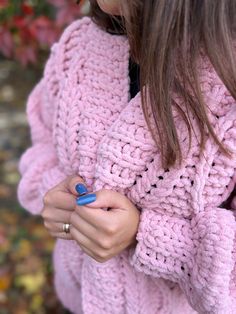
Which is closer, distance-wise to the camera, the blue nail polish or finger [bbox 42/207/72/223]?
the blue nail polish

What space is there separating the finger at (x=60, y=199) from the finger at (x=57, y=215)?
0.04 ft

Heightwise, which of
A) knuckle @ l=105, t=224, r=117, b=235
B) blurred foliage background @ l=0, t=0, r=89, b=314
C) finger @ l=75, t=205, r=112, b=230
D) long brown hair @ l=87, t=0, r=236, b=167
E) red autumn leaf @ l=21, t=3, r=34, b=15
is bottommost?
blurred foliage background @ l=0, t=0, r=89, b=314

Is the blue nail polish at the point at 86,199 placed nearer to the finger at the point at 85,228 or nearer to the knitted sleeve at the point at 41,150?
the finger at the point at 85,228

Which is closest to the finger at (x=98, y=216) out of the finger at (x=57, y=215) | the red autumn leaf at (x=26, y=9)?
the finger at (x=57, y=215)

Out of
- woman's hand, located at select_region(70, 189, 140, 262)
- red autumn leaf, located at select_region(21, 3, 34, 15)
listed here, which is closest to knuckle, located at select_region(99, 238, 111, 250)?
woman's hand, located at select_region(70, 189, 140, 262)

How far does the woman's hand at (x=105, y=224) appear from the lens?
0.98 metres

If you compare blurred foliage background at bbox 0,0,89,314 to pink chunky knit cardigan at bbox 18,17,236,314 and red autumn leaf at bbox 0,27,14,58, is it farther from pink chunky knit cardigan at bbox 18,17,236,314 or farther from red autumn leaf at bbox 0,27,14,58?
pink chunky knit cardigan at bbox 18,17,236,314

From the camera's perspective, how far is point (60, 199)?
1.08 metres

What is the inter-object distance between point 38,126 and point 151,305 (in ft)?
1.62

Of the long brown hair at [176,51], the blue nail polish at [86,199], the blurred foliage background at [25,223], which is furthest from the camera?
the blurred foliage background at [25,223]

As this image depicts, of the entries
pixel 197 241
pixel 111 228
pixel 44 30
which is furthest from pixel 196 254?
pixel 44 30

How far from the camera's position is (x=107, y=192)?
3.21 feet

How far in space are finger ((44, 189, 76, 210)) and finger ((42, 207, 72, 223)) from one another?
12 millimetres

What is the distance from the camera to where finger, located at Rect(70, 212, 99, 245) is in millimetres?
999
